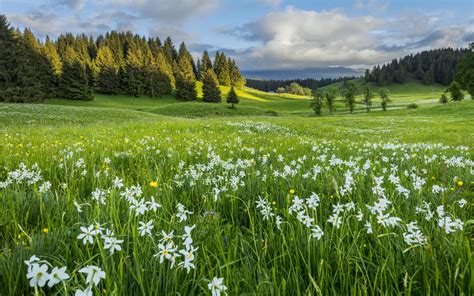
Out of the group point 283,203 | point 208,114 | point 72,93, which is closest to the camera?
point 283,203

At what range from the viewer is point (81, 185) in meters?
3.67

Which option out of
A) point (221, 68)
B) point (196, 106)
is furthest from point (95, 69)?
point (221, 68)

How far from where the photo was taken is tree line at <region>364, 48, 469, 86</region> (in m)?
177

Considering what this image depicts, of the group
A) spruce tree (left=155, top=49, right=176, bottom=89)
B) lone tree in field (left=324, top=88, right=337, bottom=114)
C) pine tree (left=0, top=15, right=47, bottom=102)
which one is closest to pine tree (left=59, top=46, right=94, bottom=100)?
pine tree (left=0, top=15, right=47, bottom=102)

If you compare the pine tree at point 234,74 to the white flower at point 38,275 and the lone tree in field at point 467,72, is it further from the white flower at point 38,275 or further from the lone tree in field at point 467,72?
the white flower at point 38,275

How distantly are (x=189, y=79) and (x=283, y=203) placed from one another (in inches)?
4286

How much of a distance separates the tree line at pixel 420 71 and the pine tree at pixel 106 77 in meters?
159

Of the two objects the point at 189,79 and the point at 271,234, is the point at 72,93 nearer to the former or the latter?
the point at 189,79

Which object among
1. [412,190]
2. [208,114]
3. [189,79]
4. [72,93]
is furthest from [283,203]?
[189,79]

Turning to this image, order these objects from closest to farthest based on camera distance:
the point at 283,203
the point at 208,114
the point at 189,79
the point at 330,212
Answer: the point at 330,212 < the point at 283,203 < the point at 208,114 < the point at 189,79

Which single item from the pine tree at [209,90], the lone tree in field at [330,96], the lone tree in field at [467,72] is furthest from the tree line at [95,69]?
the lone tree in field at [467,72]

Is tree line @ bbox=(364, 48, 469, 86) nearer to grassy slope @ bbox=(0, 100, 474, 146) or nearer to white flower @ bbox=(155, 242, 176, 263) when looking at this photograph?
grassy slope @ bbox=(0, 100, 474, 146)

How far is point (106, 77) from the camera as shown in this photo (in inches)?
3755

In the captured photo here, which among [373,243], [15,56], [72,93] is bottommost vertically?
[373,243]
